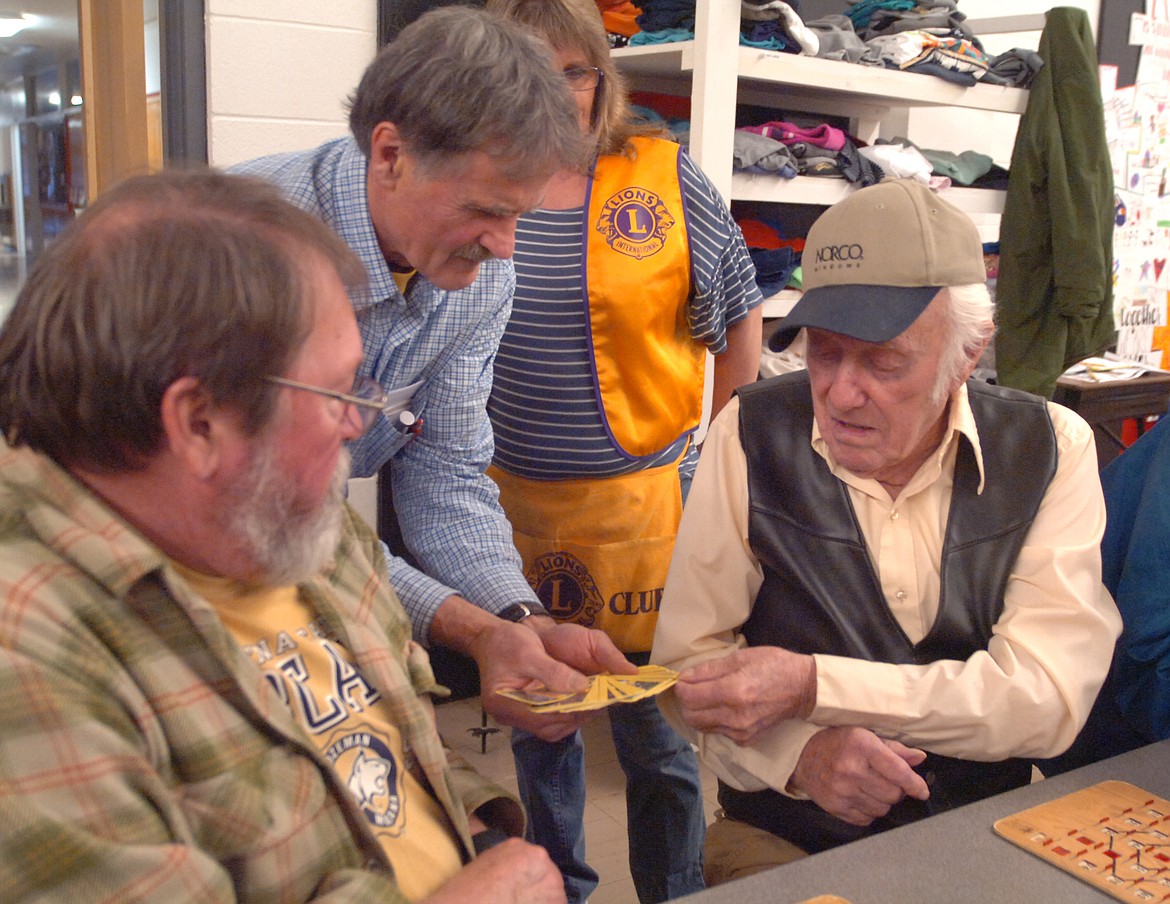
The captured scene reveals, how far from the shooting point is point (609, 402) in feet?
7.49

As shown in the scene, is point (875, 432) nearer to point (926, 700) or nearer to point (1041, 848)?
point (926, 700)

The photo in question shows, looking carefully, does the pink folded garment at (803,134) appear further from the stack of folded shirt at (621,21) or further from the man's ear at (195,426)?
the man's ear at (195,426)

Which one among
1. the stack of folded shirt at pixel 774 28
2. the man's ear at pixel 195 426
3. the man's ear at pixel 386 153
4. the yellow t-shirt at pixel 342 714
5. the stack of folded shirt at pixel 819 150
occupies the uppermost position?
the stack of folded shirt at pixel 774 28

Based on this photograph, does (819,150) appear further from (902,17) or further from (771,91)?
(902,17)

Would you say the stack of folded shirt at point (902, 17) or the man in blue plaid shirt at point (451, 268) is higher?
the stack of folded shirt at point (902, 17)

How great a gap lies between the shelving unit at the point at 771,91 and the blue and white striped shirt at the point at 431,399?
1388 mm

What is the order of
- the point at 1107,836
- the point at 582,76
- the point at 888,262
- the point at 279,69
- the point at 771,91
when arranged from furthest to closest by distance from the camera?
1. the point at 771,91
2. the point at 279,69
3. the point at 582,76
4. the point at 888,262
5. the point at 1107,836

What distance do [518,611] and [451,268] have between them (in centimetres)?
57

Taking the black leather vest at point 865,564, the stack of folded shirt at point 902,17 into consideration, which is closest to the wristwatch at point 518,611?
the black leather vest at point 865,564

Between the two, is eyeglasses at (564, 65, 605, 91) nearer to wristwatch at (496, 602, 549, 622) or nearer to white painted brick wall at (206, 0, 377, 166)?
wristwatch at (496, 602, 549, 622)

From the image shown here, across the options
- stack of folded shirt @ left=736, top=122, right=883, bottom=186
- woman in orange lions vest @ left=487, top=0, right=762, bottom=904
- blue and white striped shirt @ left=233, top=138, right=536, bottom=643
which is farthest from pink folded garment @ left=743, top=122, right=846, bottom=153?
blue and white striped shirt @ left=233, top=138, right=536, bottom=643

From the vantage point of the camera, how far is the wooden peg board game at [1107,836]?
3.97ft

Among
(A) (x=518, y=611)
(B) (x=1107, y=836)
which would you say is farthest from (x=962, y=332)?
(A) (x=518, y=611)

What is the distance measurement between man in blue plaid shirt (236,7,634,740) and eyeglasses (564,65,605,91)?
1.56 feet
